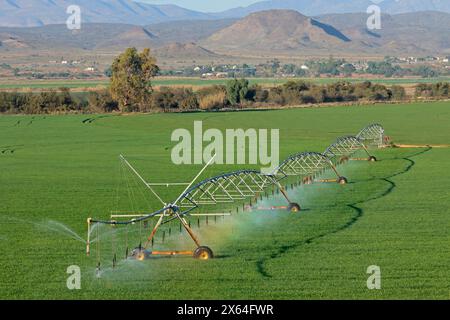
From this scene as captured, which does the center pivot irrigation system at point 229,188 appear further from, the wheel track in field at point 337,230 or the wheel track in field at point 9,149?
the wheel track in field at point 9,149

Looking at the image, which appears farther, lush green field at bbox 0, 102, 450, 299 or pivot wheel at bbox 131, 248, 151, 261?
pivot wheel at bbox 131, 248, 151, 261

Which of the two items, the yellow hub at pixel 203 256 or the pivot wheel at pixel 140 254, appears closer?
the pivot wheel at pixel 140 254

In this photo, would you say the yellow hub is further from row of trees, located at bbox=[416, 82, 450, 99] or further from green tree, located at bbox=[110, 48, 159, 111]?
row of trees, located at bbox=[416, 82, 450, 99]

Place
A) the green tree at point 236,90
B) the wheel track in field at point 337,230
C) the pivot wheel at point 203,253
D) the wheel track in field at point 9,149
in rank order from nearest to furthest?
1. the wheel track in field at point 337,230
2. the pivot wheel at point 203,253
3. the wheel track in field at point 9,149
4. the green tree at point 236,90

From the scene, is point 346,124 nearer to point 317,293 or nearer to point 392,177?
point 392,177

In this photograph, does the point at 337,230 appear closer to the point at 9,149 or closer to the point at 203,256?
the point at 203,256

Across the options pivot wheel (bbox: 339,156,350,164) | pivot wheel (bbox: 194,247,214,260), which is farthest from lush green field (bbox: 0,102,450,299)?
pivot wheel (bbox: 339,156,350,164)

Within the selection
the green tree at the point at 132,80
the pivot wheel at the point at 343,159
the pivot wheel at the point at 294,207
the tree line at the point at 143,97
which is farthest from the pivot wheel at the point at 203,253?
the tree line at the point at 143,97
